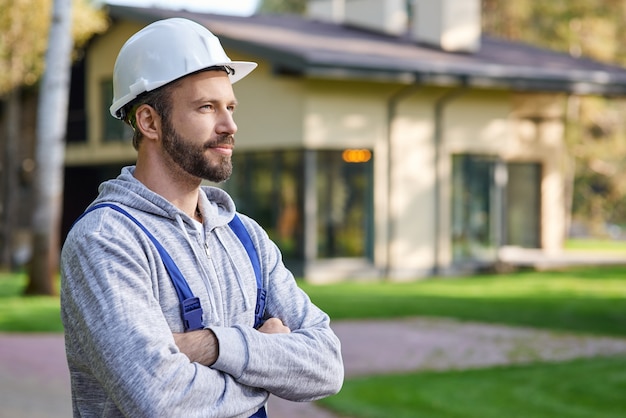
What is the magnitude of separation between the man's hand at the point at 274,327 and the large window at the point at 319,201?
1965 centimetres

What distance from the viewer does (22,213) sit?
31500mm

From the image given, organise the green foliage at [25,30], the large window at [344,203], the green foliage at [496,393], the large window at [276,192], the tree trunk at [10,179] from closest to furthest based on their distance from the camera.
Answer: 1. the green foliage at [496,393]
2. the large window at [276,192]
3. the large window at [344,203]
4. the green foliage at [25,30]
5. the tree trunk at [10,179]

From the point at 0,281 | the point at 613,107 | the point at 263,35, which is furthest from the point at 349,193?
the point at 613,107

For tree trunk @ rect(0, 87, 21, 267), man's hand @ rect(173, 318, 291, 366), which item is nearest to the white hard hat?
man's hand @ rect(173, 318, 291, 366)

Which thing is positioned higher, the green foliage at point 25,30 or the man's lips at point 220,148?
the green foliage at point 25,30

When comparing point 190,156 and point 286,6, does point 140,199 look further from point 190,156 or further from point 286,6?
point 286,6

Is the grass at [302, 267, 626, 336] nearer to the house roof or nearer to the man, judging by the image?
the house roof

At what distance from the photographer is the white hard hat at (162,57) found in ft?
8.53

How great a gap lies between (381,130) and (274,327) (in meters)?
20.7

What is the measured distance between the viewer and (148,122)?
2662 millimetres

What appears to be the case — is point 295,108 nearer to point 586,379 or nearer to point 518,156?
point 518,156

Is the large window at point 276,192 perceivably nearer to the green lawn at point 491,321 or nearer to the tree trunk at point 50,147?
the green lawn at point 491,321

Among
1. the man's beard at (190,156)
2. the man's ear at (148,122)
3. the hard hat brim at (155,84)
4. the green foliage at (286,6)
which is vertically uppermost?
the green foliage at (286,6)

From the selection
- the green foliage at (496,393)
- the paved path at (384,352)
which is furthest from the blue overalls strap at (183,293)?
the paved path at (384,352)
